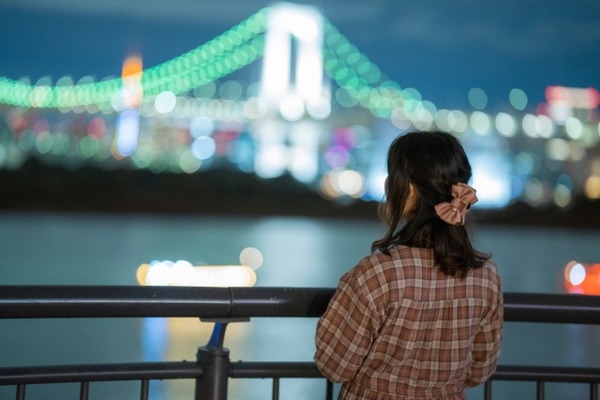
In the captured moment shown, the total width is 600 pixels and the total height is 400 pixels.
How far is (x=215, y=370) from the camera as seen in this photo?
1.84 meters

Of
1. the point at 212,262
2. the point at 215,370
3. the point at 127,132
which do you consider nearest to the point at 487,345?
the point at 215,370

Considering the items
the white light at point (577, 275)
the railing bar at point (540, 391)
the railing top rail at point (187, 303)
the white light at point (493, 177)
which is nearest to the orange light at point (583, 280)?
the white light at point (577, 275)

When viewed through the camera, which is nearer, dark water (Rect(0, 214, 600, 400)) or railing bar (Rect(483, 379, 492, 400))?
railing bar (Rect(483, 379, 492, 400))

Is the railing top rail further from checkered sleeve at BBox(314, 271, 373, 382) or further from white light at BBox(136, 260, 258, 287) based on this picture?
white light at BBox(136, 260, 258, 287)

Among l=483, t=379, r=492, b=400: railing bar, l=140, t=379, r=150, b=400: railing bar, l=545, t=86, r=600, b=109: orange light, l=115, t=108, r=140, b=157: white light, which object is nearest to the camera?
l=140, t=379, r=150, b=400: railing bar

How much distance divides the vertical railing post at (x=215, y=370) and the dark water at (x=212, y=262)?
0.54 m

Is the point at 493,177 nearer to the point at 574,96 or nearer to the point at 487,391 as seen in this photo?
the point at 574,96

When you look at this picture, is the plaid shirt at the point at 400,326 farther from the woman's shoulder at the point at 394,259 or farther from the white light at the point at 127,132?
the white light at the point at 127,132

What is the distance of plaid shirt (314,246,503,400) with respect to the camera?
1513 mm

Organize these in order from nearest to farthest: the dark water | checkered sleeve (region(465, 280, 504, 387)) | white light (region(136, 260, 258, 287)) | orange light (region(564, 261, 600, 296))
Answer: checkered sleeve (region(465, 280, 504, 387)) → the dark water → white light (region(136, 260, 258, 287)) → orange light (region(564, 261, 600, 296))

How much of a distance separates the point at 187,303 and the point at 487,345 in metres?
0.57

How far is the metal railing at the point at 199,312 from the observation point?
1704 millimetres

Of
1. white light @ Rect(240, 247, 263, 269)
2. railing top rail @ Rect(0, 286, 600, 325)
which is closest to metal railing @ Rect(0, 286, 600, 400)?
railing top rail @ Rect(0, 286, 600, 325)

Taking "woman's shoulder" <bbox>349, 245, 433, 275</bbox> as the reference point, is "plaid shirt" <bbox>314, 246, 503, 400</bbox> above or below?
below
